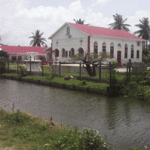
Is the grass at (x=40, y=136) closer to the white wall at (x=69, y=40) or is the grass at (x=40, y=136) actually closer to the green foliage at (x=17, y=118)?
the green foliage at (x=17, y=118)

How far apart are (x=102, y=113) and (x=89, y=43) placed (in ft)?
72.9

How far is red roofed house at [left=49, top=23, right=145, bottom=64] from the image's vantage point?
30094 mm

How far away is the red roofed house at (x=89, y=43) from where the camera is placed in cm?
3009

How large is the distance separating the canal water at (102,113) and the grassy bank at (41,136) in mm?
601

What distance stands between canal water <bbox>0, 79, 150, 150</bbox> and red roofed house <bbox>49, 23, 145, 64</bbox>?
19.4m

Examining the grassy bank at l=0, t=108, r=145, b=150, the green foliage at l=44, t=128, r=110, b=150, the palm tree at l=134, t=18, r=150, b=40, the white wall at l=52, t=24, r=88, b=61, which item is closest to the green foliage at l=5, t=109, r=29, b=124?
the grassy bank at l=0, t=108, r=145, b=150

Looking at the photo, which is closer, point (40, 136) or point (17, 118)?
point (40, 136)

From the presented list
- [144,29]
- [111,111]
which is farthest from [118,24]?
[111,111]

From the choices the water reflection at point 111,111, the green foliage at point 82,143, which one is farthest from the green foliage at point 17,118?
the water reflection at point 111,111

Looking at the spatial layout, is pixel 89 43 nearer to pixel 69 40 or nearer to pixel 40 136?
pixel 69 40

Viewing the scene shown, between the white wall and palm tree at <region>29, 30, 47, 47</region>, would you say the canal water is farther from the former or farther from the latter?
palm tree at <region>29, 30, 47, 47</region>

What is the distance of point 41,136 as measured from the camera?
506 centimetres

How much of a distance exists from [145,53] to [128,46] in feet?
33.1

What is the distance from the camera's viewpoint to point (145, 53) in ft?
143
